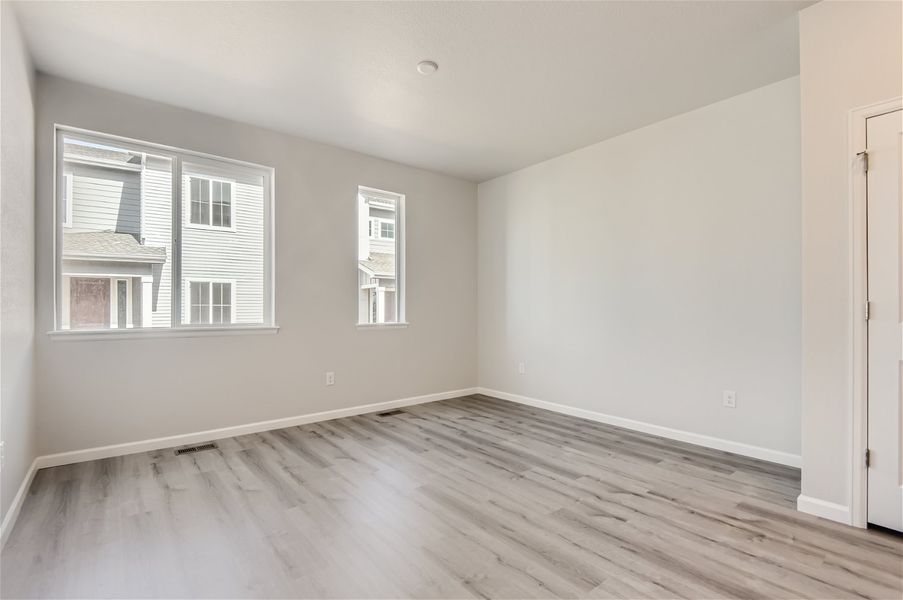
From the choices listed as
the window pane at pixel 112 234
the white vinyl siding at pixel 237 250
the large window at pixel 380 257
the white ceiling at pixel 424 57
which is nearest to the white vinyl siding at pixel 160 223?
the window pane at pixel 112 234

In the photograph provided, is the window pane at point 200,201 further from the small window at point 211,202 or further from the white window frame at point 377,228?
the white window frame at point 377,228

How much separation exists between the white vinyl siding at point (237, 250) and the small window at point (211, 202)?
0.12ft

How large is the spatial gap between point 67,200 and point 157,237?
0.56 metres

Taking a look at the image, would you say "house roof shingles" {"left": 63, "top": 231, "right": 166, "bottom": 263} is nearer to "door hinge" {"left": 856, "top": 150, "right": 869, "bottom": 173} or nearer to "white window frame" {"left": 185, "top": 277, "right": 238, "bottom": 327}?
"white window frame" {"left": 185, "top": 277, "right": 238, "bottom": 327}

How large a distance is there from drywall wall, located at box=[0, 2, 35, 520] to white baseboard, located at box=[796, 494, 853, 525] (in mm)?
3886

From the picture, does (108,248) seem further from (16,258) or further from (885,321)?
(885,321)

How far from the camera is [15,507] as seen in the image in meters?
2.15

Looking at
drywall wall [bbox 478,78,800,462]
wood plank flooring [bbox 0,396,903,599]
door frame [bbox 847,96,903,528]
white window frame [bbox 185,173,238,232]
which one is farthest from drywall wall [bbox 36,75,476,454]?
door frame [bbox 847,96,903,528]

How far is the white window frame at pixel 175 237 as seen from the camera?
2900mm

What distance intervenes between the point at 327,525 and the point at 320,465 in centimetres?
84

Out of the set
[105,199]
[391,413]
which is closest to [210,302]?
[105,199]

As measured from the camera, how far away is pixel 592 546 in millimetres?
1904

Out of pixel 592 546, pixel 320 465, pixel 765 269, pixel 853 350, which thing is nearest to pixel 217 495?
pixel 320 465

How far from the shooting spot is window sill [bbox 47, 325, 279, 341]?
9.55 ft
